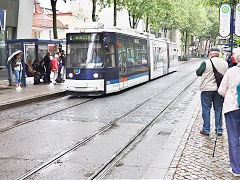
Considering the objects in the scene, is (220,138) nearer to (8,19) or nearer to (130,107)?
(130,107)

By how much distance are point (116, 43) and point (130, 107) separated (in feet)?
15.4

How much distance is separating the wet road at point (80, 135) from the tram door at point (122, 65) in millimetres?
2787

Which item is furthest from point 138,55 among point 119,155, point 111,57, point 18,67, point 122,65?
point 119,155

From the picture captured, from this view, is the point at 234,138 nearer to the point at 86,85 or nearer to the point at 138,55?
the point at 86,85

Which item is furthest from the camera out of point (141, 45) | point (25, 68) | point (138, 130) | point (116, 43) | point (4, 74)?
point (4, 74)

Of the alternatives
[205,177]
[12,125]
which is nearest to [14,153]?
[12,125]

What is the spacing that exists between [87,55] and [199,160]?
9.96 m

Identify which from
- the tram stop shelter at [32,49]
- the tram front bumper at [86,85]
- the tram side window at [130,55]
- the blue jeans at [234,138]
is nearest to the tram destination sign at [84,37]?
the tram front bumper at [86,85]

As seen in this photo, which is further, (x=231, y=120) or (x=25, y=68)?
(x=25, y=68)

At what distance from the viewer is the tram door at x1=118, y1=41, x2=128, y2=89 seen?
16781 mm

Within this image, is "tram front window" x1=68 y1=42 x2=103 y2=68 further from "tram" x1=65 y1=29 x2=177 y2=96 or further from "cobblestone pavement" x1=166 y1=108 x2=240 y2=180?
"cobblestone pavement" x1=166 y1=108 x2=240 y2=180

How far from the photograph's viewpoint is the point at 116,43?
16.4m

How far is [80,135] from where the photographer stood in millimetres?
8258

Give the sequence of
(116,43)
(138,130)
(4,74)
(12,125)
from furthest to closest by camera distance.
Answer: (4,74), (116,43), (12,125), (138,130)
